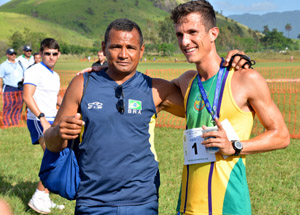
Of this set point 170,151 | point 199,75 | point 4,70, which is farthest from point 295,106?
point 199,75

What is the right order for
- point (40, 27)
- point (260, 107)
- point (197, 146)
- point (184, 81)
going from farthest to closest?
point (40, 27) < point (184, 81) < point (197, 146) < point (260, 107)

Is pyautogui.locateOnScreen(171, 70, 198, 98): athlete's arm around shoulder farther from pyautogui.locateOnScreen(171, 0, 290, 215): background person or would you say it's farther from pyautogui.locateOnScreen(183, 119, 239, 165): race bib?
pyautogui.locateOnScreen(183, 119, 239, 165): race bib

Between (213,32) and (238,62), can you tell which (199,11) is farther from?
(238,62)

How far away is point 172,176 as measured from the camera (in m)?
6.80

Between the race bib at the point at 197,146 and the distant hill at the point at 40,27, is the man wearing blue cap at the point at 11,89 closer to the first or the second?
the race bib at the point at 197,146

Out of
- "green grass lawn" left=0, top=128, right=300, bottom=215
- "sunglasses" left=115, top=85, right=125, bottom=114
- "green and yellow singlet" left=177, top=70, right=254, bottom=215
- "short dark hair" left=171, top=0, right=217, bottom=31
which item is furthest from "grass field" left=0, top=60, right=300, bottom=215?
"short dark hair" left=171, top=0, right=217, bottom=31

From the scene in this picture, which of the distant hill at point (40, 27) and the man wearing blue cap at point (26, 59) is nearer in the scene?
the man wearing blue cap at point (26, 59)

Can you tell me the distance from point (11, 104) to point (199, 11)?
10.5 m

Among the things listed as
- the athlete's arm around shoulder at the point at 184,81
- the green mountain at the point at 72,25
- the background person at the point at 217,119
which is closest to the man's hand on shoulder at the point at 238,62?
the background person at the point at 217,119

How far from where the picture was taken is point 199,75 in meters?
2.88

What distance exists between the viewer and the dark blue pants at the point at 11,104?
1188 cm

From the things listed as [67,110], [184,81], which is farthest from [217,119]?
[67,110]

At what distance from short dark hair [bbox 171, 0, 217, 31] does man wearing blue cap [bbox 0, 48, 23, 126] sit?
9926 millimetres

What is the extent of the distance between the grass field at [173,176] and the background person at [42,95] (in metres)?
0.26
